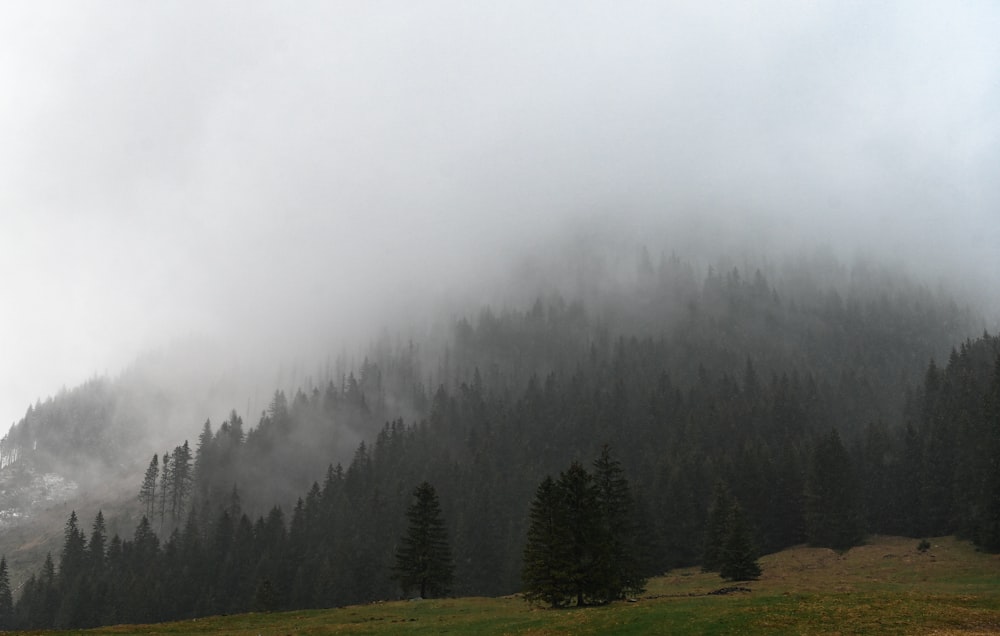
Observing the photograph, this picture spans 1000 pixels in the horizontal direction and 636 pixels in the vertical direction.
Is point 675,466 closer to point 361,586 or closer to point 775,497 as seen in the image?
point 775,497

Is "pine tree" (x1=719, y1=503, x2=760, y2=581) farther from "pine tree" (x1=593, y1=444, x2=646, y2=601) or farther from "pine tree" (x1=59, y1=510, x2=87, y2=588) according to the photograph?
"pine tree" (x1=59, y1=510, x2=87, y2=588)

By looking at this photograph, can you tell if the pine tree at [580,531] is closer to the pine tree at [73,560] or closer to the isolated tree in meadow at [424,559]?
the isolated tree in meadow at [424,559]

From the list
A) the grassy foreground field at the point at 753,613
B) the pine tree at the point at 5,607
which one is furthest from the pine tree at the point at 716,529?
the pine tree at the point at 5,607

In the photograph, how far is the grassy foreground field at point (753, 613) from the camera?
37.5 metres

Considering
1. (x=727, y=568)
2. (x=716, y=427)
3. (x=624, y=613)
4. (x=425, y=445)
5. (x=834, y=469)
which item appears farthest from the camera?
(x=425, y=445)

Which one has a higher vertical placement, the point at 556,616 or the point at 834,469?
the point at 834,469

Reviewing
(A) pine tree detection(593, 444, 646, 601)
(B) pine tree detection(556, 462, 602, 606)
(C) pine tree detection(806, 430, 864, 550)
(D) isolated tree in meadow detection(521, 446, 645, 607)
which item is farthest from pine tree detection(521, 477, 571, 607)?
(C) pine tree detection(806, 430, 864, 550)

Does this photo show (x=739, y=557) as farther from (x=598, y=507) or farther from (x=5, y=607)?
(x=5, y=607)

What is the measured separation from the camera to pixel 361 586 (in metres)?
120

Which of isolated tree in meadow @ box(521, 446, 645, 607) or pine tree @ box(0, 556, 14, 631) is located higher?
isolated tree in meadow @ box(521, 446, 645, 607)

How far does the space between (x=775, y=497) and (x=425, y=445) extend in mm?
101799

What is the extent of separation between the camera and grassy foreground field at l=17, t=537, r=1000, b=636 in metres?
37.5

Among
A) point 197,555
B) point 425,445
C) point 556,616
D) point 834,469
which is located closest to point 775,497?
point 834,469

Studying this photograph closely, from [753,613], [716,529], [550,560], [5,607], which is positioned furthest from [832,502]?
[5,607]
